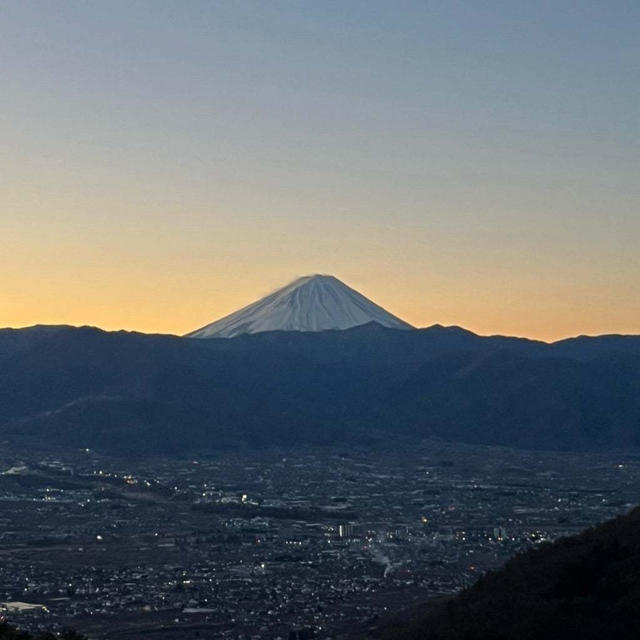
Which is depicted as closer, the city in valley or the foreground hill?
the city in valley

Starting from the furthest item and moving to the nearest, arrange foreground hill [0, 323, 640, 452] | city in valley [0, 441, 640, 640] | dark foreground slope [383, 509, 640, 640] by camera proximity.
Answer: foreground hill [0, 323, 640, 452], city in valley [0, 441, 640, 640], dark foreground slope [383, 509, 640, 640]

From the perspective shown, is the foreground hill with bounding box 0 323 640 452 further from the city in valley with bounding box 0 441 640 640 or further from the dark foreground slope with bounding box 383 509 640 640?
the dark foreground slope with bounding box 383 509 640 640

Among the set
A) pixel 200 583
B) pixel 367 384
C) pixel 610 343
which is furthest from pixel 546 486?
pixel 610 343

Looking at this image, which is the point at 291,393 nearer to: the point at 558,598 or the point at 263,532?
the point at 263,532

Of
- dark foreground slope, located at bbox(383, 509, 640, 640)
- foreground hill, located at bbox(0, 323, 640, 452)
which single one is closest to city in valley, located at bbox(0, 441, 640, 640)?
dark foreground slope, located at bbox(383, 509, 640, 640)

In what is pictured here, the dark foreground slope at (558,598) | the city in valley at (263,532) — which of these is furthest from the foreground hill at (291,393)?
the dark foreground slope at (558,598)

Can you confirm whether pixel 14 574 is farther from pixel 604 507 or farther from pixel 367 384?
pixel 367 384
